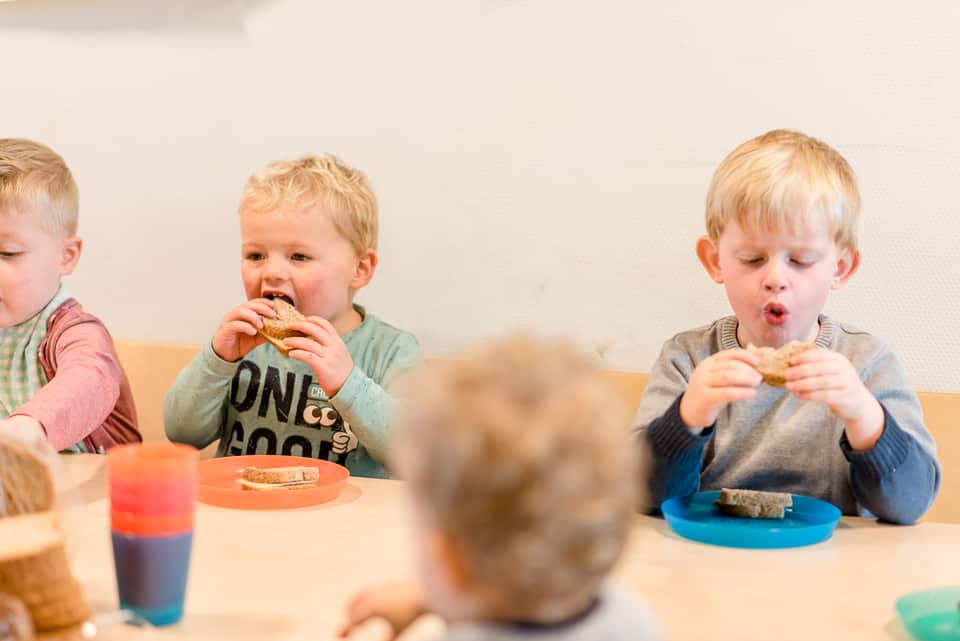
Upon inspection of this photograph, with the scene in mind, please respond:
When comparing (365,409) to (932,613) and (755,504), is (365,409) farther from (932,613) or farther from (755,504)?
(932,613)

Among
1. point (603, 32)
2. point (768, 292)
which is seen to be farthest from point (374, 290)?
point (768, 292)

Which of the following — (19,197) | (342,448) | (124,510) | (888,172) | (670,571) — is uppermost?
(888,172)

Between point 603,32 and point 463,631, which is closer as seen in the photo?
point 463,631

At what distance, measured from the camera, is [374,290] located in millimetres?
1960

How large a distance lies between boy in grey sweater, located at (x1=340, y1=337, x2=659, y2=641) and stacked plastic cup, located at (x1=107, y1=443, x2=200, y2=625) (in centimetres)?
37

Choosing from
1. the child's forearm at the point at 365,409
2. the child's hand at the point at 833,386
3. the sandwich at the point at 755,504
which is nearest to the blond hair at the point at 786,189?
the child's hand at the point at 833,386

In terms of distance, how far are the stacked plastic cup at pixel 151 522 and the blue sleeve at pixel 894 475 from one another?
830 millimetres

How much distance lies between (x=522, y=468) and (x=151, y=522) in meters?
0.47

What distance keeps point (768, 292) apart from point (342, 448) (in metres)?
0.71

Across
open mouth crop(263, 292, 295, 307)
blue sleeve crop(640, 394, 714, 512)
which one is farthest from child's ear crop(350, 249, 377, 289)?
blue sleeve crop(640, 394, 714, 512)

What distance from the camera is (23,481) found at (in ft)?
2.94

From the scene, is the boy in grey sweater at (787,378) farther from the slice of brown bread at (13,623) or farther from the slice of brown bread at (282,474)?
the slice of brown bread at (13,623)

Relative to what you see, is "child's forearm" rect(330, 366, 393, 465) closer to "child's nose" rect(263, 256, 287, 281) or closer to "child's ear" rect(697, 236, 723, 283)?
"child's nose" rect(263, 256, 287, 281)

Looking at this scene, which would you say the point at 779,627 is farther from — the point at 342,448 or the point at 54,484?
the point at 342,448
